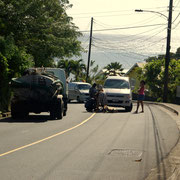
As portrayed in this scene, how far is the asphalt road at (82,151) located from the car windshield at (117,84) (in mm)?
11569

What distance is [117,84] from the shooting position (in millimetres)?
29172

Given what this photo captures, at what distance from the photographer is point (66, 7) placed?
115 feet

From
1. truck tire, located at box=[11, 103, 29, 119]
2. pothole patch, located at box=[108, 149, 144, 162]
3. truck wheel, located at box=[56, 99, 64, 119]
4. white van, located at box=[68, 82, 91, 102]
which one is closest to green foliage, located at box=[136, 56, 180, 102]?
white van, located at box=[68, 82, 91, 102]

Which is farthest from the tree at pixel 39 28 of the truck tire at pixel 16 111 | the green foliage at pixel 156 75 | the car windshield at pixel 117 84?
the green foliage at pixel 156 75

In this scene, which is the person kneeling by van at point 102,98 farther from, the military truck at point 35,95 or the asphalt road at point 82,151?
the asphalt road at point 82,151

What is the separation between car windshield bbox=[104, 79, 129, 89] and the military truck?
8.67 m

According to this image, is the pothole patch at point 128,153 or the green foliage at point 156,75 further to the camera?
the green foliage at point 156,75

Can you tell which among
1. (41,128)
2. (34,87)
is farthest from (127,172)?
(34,87)

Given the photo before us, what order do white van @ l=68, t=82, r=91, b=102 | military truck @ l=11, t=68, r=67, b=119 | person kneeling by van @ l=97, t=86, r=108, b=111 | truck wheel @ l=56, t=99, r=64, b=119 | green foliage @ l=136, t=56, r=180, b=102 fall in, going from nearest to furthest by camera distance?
military truck @ l=11, t=68, r=67, b=119, truck wheel @ l=56, t=99, r=64, b=119, person kneeling by van @ l=97, t=86, r=108, b=111, white van @ l=68, t=82, r=91, b=102, green foliage @ l=136, t=56, r=180, b=102

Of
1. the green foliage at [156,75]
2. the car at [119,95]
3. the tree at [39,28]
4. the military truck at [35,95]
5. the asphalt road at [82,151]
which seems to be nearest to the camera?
the asphalt road at [82,151]

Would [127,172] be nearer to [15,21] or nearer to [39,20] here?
[15,21]

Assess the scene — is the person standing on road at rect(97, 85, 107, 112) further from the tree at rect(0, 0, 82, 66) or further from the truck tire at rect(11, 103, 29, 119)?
the truck tire at rect(11, 103, 29, 119)

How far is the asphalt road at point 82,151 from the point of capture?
8398mm

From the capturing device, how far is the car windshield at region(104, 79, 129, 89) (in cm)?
2898
